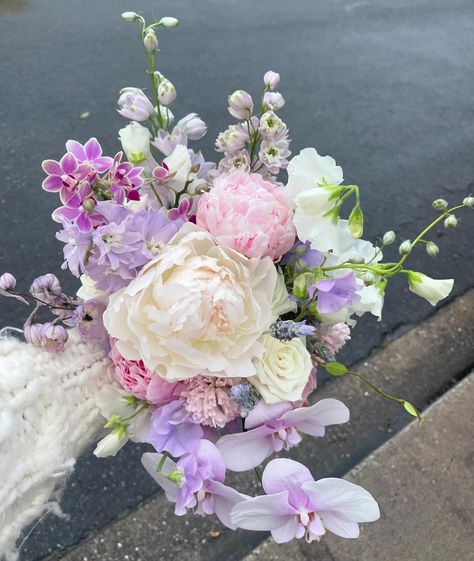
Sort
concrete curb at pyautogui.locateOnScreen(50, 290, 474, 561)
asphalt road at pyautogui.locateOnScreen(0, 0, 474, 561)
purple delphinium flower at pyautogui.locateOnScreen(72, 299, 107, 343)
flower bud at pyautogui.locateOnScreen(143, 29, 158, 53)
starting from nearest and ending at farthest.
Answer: purple delphinium flower at pyautogui.locateOnScreen(72, 299, 107, 343) → flower bud at pyautogui.locateOnScreen(143, 29, 158, 53) → concrete curb at pyautogui.locateOnScreen(50, 290, 474, 561) → asphalt road at pyautogui.locateOnScreen(0, 0, 474, 561)

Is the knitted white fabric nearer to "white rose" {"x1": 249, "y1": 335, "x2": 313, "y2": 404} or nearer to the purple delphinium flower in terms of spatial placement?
the purple delphinium flower

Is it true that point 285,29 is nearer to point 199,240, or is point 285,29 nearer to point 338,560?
point 338,560

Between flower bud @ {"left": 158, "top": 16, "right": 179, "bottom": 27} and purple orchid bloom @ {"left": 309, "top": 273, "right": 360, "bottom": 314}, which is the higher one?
flower bud @ {"left": 158, "top": 16, "right": 179, "bottom": 27}

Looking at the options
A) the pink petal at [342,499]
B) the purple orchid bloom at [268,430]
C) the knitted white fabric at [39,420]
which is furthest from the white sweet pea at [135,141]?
the pink petal at [342,499]

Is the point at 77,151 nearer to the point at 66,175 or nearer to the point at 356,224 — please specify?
the point at 66,175

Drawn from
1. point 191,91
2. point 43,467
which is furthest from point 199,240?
point 191,91

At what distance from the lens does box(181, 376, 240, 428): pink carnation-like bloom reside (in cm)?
72

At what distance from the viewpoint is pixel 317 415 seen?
0.75 m

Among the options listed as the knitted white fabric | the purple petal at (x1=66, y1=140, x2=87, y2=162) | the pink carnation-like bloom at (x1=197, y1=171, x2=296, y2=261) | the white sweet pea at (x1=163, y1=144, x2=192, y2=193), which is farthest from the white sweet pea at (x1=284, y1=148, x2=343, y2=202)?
the knitted white fabric

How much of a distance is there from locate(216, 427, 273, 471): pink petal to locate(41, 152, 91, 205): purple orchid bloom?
34cm

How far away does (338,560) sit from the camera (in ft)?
6.17

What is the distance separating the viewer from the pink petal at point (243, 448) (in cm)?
73

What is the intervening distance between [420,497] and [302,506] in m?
1.54

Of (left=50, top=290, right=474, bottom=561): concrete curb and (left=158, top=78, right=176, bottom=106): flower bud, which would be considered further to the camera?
(left=50, top=290, right=474, bottom=561): concrete curb
